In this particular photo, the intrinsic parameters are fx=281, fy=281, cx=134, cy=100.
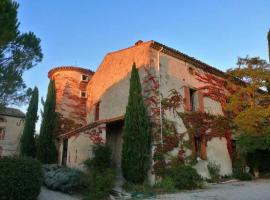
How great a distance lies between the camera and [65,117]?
73.9 feet

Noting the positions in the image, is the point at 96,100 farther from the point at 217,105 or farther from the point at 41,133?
the point at 217,105

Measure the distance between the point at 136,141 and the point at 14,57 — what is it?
6.78 meters

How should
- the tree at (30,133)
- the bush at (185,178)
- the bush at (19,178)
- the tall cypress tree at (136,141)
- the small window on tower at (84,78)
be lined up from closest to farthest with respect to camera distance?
1. the bush at (19,178)
2. the bush at (185,178)
3. the tall cypress tree at (136,141)
4. the tree at (30,133)
5. the small window on tower at (84,78)

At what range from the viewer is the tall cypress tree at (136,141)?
44.4ft

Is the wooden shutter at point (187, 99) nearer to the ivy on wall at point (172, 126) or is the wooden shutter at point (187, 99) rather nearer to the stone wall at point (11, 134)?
the ivy on wall at point (172, 126)

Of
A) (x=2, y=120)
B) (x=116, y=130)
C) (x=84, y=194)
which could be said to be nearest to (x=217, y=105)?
(x=116, y=130)

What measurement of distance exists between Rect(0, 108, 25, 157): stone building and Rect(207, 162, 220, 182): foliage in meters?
20.7

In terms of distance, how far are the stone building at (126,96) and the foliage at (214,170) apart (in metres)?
0.30

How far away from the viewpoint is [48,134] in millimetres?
20172

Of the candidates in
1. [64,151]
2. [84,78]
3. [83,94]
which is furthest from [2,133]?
[64,151]

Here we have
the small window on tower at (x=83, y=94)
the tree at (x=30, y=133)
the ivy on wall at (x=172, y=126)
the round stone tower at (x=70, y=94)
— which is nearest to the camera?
the ivy on wall at (x=172, y=126)

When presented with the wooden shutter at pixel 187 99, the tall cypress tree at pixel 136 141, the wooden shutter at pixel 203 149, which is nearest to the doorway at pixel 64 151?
the tall cypress tree at pixel 136 141

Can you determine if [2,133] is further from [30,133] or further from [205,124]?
[205,124]

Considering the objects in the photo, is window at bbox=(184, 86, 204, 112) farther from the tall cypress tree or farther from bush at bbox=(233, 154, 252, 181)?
bush at bbox=(233, 154, 252, 181)
